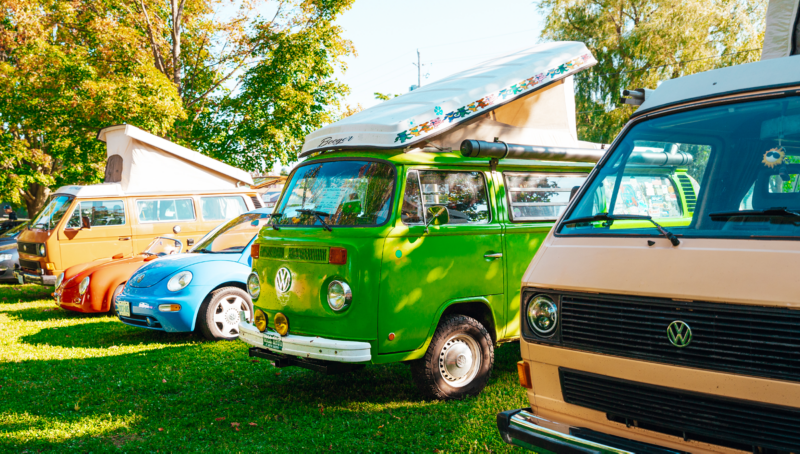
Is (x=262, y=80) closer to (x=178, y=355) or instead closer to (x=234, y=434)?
(x=178, y=355)

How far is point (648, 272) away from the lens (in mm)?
2932

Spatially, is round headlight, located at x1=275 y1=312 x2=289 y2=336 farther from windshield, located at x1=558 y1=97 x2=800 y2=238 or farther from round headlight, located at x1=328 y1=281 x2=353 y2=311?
windshield, located at x1=558 y1=97 x2=800 y2=238

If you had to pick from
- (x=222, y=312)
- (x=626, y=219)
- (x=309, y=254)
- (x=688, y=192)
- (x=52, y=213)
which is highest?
(x=52, y=213)

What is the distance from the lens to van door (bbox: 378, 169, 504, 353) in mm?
5129

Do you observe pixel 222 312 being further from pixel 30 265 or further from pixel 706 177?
pixel 706 177

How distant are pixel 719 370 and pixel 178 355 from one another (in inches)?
258

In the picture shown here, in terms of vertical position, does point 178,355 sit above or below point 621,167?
below

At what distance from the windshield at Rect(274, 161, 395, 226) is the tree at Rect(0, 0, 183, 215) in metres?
10.2

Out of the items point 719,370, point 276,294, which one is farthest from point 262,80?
point 719,370

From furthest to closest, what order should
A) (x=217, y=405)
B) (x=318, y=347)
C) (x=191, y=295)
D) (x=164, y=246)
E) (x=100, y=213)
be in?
(x=100, y=213) < (x=164, y=246) < (x=191, y=295) < (x=217, y=405) < (x=318, y=347)

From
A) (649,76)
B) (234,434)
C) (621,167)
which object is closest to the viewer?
(621,167)

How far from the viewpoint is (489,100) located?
604cm

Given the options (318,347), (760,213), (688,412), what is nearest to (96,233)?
(318,347)

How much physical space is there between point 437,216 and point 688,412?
114 inches
